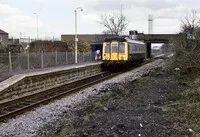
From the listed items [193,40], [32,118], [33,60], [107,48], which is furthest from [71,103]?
[107,48]

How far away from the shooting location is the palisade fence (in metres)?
22.3

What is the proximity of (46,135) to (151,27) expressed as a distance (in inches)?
3125

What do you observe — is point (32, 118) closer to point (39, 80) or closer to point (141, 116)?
point (141, 116)

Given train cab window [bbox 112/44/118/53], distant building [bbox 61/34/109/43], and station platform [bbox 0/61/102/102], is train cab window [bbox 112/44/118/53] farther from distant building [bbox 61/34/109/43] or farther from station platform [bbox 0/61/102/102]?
distant building [bbox 61/34/109/43]

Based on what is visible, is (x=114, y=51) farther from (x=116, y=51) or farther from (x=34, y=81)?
(x=34, y=81)

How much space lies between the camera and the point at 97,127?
7.45m

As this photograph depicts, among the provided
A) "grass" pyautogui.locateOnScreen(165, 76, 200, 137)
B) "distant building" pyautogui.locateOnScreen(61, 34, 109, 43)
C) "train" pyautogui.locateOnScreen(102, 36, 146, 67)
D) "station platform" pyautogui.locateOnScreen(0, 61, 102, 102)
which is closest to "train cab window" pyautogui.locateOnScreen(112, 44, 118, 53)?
"train" pyautogui.locateOnScreen(102, 36, 146, 67)

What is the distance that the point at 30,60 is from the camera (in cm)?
2603

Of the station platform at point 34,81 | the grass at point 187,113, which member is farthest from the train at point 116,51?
the grass at point 187,113

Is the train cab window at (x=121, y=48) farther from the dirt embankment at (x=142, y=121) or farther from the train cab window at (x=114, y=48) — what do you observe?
the dirt embankment at (x=142, y=121)

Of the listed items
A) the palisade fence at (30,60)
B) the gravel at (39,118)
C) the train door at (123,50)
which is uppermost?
the train door at (123,50)

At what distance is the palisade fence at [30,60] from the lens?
22297 millimetres

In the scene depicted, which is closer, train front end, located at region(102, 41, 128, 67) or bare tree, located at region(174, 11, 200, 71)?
bare tree, located at region(174, 11, 200, 71)

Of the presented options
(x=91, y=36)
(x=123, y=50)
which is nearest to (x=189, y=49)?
(x=123, y=50)
